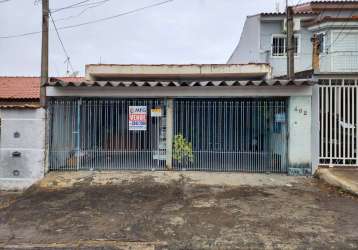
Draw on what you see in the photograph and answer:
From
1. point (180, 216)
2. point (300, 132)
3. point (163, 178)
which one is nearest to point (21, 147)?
point (163, 178)

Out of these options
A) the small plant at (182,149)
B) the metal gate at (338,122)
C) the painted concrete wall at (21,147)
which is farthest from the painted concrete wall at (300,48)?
the painted concrete wall at (21,147)

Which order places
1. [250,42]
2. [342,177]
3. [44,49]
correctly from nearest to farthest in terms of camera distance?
[342,177] < [44,49] < [250,42]

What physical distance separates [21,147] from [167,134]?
13.2 feet

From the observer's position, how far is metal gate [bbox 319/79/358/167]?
27.9ft

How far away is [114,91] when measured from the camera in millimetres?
8758

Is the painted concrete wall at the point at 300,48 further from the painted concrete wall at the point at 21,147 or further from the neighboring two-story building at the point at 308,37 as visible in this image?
the painted concrete wall at the point at 21,147

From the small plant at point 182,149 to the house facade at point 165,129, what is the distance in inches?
0.6

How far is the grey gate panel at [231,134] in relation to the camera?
884 centimetres

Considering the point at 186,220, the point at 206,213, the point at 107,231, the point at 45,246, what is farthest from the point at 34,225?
the point at 206,213

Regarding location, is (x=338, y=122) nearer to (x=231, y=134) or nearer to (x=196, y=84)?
(x=231, y=134)

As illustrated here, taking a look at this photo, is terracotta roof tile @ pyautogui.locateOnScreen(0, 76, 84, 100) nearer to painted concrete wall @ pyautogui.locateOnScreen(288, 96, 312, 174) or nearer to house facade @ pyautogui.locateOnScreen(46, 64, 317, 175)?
house facade @ pyautogui.locateOnScreen(46, 64, 317, 175)

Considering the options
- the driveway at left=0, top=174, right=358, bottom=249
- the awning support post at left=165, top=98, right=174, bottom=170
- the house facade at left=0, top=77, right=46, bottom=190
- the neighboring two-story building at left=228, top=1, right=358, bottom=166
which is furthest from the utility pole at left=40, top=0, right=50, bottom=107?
the neighboring two-story building at left=228, top=1, right=358, bottom=166

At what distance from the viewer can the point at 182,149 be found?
29.6ft

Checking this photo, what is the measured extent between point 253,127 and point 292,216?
12.1 ft
